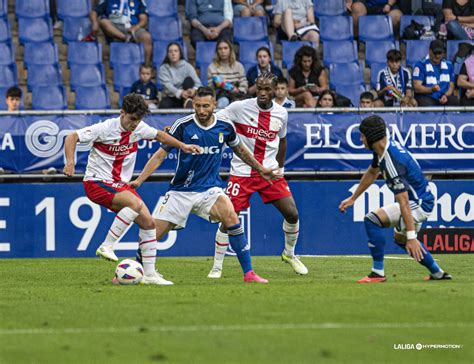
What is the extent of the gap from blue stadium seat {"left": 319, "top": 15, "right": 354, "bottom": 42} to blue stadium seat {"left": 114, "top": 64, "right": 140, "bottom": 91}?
3.87m

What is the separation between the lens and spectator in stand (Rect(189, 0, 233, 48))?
21359 millimetres

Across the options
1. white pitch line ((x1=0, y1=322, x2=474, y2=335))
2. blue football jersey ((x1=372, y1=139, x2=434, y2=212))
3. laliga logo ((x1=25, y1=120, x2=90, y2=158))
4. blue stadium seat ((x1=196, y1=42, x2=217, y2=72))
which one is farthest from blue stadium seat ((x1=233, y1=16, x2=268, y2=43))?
white pitch line ((x1=0, y1=322, x2=474, y2=335))

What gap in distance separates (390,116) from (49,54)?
6835 mm

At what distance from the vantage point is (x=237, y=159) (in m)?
13.8

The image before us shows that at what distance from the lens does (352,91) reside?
2108 cm

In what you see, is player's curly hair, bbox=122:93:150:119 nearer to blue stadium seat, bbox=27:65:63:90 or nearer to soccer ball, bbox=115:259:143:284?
soccer ball, bbox=115:259:143:284

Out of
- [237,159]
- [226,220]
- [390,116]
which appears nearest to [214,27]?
[390,116]

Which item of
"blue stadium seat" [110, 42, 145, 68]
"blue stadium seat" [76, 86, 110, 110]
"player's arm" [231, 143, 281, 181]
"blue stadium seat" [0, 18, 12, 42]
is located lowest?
"blue stadium seat" [76, 86, 110, 110]

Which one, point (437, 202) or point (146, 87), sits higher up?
point (146, 87)

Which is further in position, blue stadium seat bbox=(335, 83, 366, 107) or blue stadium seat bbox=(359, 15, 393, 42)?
blue stadium seat bbox=(359, 15, 393, 42)

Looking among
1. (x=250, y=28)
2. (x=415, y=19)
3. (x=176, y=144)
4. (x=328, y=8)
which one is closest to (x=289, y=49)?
(x=250, y=28)

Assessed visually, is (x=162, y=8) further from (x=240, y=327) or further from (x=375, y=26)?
(x=240, y=327)

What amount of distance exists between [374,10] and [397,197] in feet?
40.5

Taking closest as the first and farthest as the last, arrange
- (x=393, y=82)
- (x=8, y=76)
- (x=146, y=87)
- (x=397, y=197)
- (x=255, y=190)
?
(x=397, y=197)
(x=255, y=190)
(x=146, y=87)
(x=393, y=82)
(x=8, y=76)
